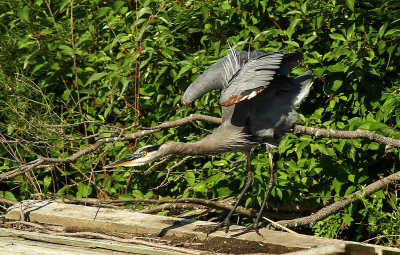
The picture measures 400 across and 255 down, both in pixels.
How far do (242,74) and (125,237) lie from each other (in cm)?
126

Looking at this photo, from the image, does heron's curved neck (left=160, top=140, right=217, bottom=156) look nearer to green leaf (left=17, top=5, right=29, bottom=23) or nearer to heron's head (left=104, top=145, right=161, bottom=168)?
heron's head (left=104, top=145, right=161, bottom=168)

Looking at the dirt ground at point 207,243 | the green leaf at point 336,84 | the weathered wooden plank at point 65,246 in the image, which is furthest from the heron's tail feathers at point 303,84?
the weathered wooden plank at point 65,246

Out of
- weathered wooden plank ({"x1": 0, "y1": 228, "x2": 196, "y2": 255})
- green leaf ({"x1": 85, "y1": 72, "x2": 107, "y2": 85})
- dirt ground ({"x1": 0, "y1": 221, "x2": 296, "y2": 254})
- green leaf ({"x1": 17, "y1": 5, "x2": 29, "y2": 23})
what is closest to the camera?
weathered wooden plank ({"x1": 0, "y1": 228, "x2": 196, "y2": 255})

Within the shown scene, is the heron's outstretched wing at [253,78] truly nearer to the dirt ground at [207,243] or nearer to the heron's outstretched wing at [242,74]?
the heron's outstretched wing at [242,74]

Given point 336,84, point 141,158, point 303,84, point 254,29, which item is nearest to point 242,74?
point 303,84

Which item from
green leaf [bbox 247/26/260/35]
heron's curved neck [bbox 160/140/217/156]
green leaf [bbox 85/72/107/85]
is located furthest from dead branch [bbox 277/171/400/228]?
green leaf [bbox 85/72/107/85]

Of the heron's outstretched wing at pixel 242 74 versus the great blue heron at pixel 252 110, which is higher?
the heron's outstretched wing at pixel 242 74

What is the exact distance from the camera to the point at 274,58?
3824 mm

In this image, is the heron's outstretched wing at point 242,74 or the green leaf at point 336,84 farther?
the green leaf at point 336,84

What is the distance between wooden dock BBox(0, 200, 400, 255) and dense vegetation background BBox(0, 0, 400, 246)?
1.38 feet

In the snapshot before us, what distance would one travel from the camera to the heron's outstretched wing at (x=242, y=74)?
12.2 ft

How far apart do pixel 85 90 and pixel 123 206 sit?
4.26ft

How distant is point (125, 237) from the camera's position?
3.66 m

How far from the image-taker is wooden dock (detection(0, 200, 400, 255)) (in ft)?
10.2
